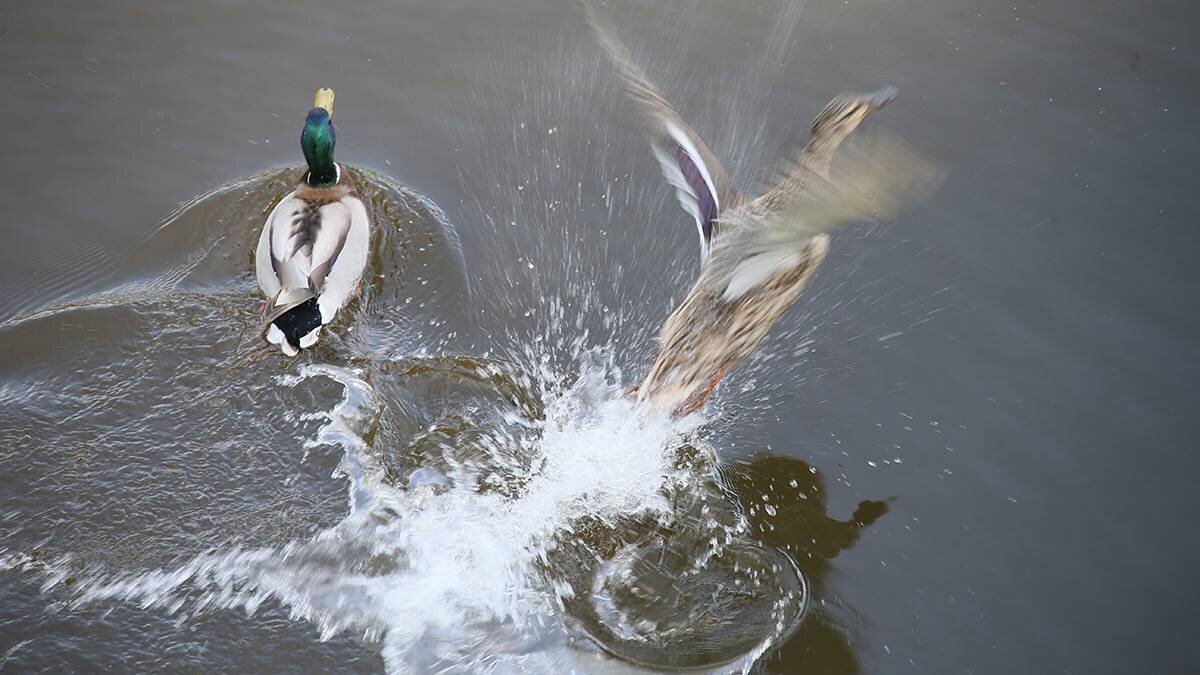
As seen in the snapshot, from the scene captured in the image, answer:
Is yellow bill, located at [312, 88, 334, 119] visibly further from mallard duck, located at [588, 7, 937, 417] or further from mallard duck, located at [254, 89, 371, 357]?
mallard duck, located at [588, 7, 937, 417]

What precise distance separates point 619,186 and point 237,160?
1767 millimetres

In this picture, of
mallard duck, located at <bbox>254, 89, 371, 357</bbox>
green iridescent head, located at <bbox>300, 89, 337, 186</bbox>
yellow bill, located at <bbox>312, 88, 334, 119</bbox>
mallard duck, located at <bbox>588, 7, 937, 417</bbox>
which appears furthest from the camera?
yellow bill, located at <bbox>312, 88, 334, 119</bbox>

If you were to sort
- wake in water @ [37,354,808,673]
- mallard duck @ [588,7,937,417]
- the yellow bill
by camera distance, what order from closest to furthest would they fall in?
wake in water @ [37,354,808,673]
mallard duck @ [588,7,937,417]
the yellow bill

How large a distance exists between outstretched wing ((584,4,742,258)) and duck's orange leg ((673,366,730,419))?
0.46 meters

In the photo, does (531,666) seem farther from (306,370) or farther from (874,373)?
(874,373)

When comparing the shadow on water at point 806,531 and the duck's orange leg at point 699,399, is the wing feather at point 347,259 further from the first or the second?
the shadow on water at point 806,531

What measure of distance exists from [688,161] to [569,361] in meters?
0.89

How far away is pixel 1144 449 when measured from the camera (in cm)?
377

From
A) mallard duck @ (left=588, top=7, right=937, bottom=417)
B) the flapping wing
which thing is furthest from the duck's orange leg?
the flapping wing

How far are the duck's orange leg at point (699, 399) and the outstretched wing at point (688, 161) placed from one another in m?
0.46

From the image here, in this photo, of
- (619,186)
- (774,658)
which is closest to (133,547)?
(774,658)

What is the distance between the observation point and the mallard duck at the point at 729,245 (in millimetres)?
3245

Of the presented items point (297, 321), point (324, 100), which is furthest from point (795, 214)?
point (324, 100)

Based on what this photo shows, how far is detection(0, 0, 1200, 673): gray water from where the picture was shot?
3078 millimetres
